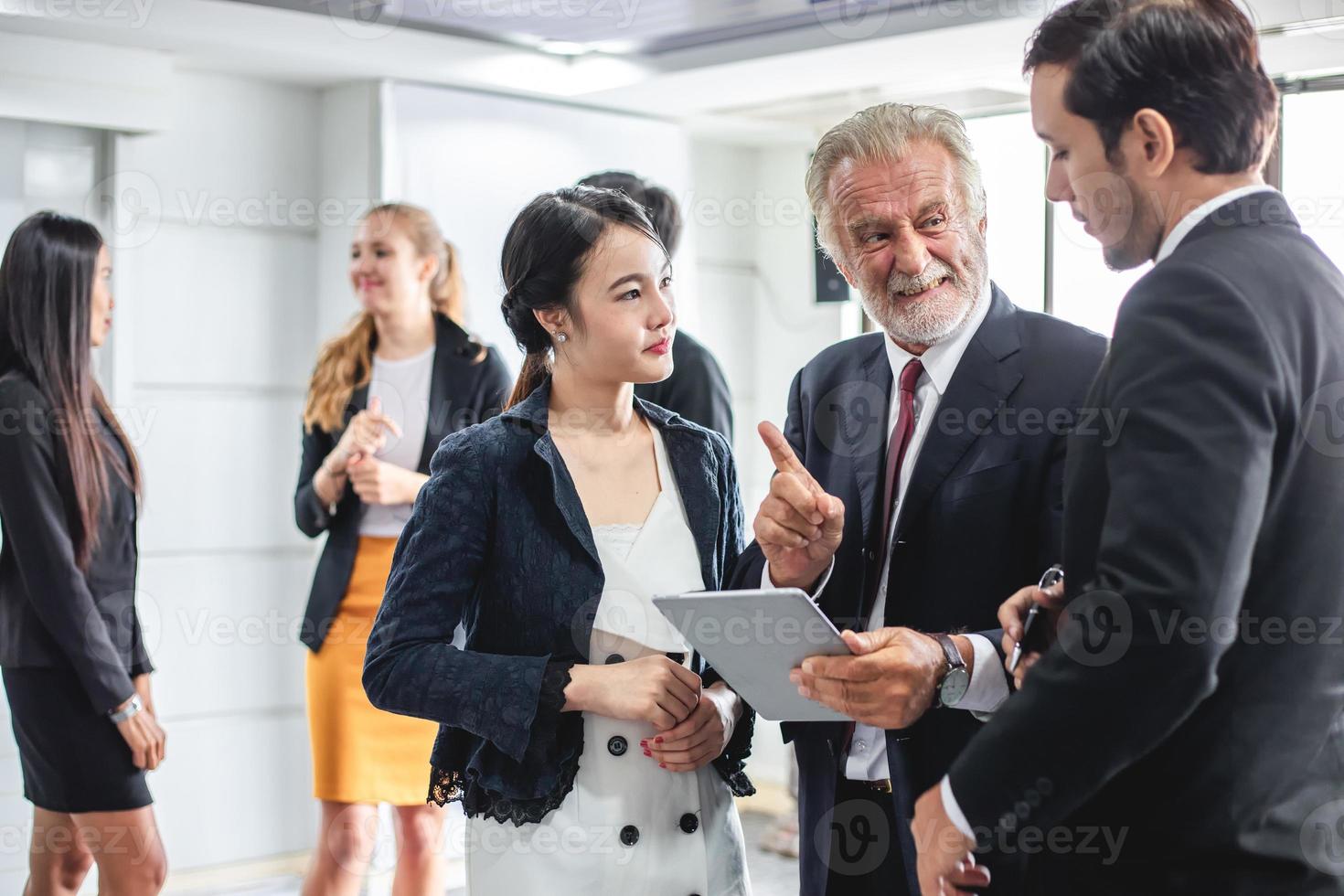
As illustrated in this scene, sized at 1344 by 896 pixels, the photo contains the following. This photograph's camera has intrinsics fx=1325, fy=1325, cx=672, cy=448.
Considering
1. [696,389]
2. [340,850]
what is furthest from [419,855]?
[696,389]

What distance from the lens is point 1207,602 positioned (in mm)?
1204

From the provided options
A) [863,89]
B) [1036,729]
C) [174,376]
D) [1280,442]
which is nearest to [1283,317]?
[1280,442]

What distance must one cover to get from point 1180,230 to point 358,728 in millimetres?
2658

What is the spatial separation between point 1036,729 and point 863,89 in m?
3.30

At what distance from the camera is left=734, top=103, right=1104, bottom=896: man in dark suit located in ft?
5.74

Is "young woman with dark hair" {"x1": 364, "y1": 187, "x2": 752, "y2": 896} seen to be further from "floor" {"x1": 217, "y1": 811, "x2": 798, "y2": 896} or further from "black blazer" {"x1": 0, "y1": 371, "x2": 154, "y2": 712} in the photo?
"floor" {"x1": 217, "y1": 811, "x2": 798, "y2": 896}

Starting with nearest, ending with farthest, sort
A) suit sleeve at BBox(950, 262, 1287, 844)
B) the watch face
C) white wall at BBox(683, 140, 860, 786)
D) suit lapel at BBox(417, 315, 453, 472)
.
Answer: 1. suit sleeve at BBox(950, 262, 1287, 844)
2. the watch face
3. suit lapel at BBox(417, 315, 453, 472)
4. white wall at BBox(683, 140, 860, 786)

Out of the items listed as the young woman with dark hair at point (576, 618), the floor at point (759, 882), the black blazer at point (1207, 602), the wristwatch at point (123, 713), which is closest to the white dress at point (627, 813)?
the young woman with dark hair at point (576, 618)

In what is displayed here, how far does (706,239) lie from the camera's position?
5453mm

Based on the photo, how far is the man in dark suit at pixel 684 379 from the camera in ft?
9.84

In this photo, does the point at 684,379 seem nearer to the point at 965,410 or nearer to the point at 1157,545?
the point at 965,410

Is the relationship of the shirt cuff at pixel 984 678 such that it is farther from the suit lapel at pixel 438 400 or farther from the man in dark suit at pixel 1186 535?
the suit lapel at pixel 438 400

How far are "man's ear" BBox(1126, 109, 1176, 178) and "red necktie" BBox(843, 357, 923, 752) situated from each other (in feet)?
1.95

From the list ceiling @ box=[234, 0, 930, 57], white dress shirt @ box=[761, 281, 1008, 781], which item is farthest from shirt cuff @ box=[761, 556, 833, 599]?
ceiling @ box=[234, 0, 930, 57]
